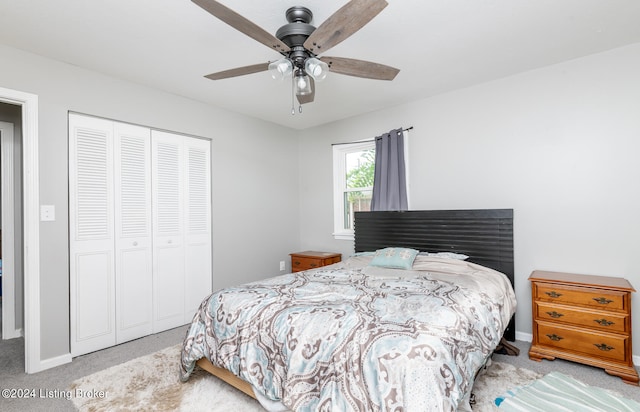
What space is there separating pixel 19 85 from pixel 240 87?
5.82 ft

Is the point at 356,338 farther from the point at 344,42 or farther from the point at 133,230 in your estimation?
the point at 133,230

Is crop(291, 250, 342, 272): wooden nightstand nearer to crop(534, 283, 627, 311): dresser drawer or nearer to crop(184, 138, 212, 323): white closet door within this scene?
crop(184, 138, 212, 323): white closet door

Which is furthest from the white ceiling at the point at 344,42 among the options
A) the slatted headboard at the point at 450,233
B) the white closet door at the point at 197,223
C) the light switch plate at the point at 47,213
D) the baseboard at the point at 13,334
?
the baseboard at the point at 13,334

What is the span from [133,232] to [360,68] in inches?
106

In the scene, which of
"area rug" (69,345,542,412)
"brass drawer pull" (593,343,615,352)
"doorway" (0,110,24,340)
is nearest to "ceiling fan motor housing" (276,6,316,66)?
"area rug" (69,345,542,412)

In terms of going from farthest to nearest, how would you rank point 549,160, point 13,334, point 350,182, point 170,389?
1. point 350,182
2. point 13,334
3. point 549,160
4. point 170,389

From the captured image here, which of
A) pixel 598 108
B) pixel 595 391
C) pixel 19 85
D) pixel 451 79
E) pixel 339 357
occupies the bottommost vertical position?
pixel 595 391

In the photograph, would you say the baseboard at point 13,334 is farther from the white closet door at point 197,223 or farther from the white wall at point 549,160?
the white wall at point 549,160

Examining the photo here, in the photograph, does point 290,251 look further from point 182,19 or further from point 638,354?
point 638,354

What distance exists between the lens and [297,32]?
1.91 m

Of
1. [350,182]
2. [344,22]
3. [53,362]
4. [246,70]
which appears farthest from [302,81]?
[53,362]

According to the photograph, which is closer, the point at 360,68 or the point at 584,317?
the point at 360,68

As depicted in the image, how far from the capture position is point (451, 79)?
3.14m

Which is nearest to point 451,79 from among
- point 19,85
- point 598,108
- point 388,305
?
point 598,108
